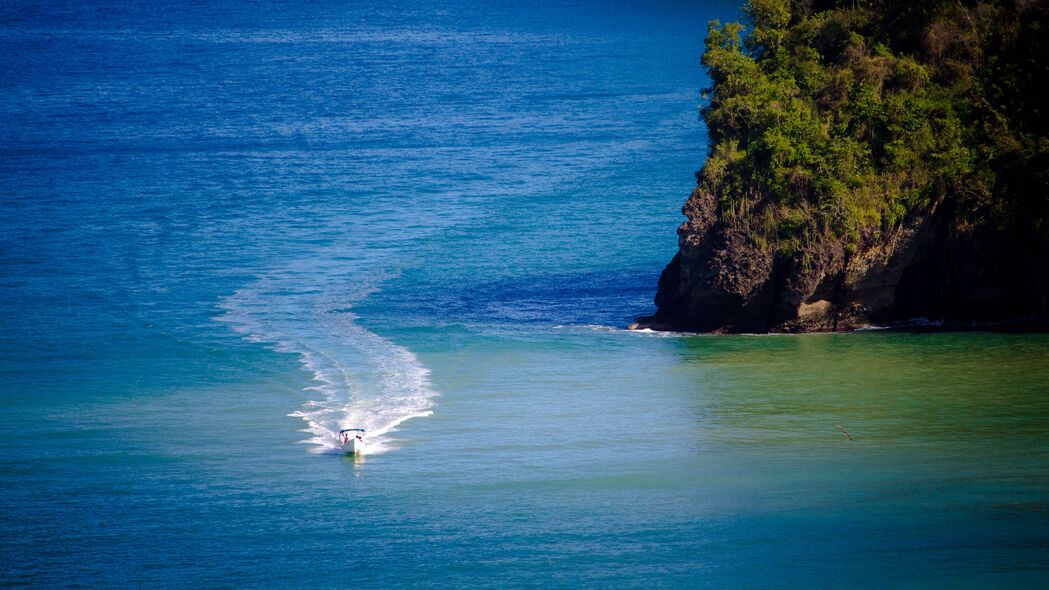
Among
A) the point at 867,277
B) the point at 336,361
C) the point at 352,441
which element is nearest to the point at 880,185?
the point at 867,277

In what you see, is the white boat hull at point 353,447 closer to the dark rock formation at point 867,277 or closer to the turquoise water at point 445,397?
the turquoise water at point 445,397

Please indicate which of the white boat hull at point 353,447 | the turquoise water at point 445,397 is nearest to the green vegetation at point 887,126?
the turquoise water at point 445,397

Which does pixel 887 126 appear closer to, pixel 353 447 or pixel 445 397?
pixel 445 397

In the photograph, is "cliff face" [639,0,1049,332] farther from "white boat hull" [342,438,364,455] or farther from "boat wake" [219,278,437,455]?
"white boat hull" [342,438,364,455]

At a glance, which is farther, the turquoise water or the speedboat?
the speedboat

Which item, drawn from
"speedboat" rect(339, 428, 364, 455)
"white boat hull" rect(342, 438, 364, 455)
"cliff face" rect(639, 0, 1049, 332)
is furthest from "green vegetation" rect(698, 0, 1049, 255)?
"white boat hull" rect(342, 438, 364, 455)

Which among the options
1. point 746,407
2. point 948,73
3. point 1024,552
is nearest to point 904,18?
point 948,73
